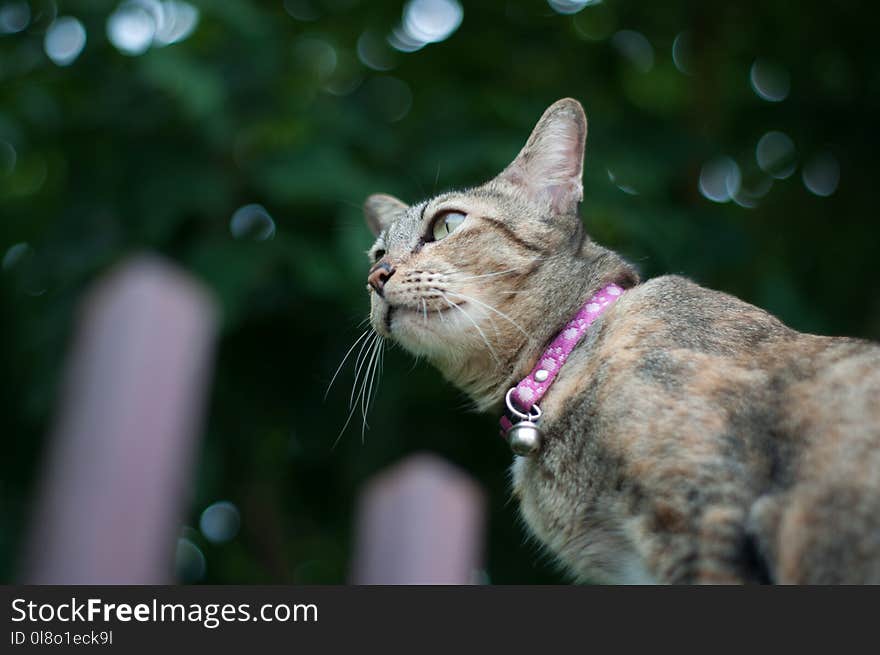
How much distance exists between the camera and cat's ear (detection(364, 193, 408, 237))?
10.7 ft

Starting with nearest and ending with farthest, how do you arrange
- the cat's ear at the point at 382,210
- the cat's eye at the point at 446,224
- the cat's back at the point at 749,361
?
the cat's back at the point at 749,361
the cat's eye at the point at 446,224
the cat's ear at the point at 382,210

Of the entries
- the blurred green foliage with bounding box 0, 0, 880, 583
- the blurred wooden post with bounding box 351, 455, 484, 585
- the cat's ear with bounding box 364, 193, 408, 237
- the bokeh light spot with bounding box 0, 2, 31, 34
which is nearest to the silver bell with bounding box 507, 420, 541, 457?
the blurred wooden post with bounding box 351, 455, 484, 585

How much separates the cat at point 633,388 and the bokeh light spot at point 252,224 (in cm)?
94

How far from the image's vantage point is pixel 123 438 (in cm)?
171

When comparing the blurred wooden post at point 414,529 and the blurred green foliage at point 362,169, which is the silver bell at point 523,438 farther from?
the blurred green foliage at point 362,169

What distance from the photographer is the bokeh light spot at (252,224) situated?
4109 millimetres

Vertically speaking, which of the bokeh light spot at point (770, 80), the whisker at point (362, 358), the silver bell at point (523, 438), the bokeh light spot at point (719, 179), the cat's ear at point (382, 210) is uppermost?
the bokeh light spot at point (770, 80)

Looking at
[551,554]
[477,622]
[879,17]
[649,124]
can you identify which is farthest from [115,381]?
[879,17]

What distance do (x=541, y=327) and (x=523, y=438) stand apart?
68 cm

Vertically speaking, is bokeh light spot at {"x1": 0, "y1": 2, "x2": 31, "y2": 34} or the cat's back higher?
bokeh light spot at {"x1": 0, "y1": 2, "x2": 31, "y2": 34}

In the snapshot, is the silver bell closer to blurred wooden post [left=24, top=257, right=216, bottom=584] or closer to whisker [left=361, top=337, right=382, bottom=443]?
whisker [left=361, top=337, right=382, bottom=443]

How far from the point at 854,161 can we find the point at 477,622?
3.07 meters

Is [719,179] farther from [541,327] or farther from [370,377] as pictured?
[370,377]

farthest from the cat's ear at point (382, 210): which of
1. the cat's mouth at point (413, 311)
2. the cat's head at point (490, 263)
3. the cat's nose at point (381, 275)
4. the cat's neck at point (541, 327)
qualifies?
the cat's neck at point (541, 327)
